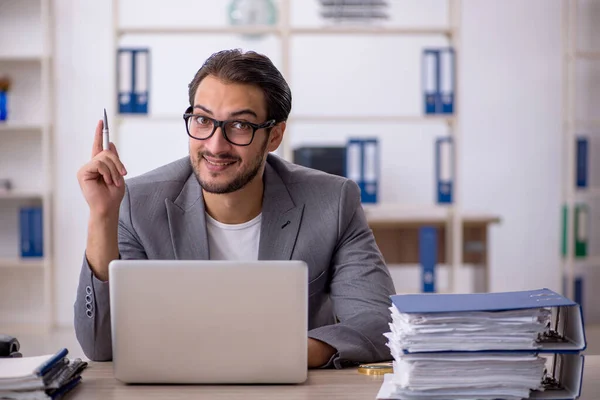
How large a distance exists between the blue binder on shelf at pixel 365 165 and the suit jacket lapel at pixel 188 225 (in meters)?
2.26

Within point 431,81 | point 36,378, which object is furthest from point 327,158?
point 36,378

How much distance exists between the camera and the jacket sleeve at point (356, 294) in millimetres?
1638

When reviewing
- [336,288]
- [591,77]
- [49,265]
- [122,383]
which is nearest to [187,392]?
[122,383]

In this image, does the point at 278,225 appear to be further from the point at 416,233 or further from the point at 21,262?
the point at 21,262

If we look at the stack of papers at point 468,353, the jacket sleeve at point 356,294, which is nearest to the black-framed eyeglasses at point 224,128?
the jacket sleeve at point 356,294

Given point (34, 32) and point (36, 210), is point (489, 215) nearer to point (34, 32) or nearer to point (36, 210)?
point (36, 210)

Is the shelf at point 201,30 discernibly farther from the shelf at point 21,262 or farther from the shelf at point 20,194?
the shelf at point 21,262

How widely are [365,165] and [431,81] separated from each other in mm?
542

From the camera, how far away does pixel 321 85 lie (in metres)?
5.13

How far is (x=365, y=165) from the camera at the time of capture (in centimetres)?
432

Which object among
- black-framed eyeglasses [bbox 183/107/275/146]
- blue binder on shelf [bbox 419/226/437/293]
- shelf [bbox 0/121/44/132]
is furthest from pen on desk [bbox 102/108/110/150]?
shelf [bbox 0/121/44/132]

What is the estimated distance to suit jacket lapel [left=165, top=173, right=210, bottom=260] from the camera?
201 centimetres

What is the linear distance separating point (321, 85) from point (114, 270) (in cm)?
388

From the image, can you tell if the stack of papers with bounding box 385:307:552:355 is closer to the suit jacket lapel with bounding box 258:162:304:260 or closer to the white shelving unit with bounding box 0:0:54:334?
the suit jacket lapel with bounding box 258:162:304:260
